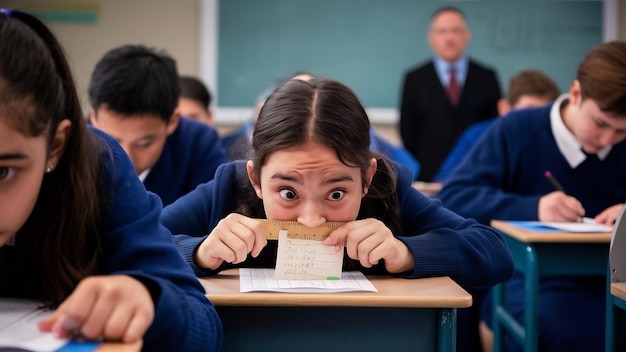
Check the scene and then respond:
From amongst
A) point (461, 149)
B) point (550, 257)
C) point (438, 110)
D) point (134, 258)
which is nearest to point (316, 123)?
point (134, 258)

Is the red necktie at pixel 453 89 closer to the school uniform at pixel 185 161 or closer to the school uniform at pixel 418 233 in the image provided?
the school uniform at pixel 185 161

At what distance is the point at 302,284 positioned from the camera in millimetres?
1547

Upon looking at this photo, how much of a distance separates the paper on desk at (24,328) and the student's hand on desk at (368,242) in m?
0.67

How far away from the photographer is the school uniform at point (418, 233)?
5.47 feet

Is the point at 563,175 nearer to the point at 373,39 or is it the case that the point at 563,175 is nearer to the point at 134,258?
the point at 134,258

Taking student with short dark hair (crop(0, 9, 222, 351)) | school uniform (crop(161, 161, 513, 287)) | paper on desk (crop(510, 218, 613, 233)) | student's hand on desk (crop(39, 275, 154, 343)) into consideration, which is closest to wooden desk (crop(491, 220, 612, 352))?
paper on desk (crop(510, 218, 613, 233))

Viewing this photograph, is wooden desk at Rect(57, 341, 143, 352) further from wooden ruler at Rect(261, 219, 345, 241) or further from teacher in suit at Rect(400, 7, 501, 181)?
teacher in suit at Rect(400, 7, 501, 181)

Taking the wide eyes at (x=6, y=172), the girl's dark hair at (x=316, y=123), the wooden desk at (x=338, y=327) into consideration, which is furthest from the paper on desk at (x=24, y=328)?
the girl's dark hair at (x=316, y=123)

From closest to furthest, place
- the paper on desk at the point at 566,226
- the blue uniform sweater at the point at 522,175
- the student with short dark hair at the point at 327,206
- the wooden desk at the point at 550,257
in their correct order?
the student with short dark hair at the point at 327,206 < the wooden desk at the point at 550,257 < the paper on desk at the point at 566,226 < the blue uniform sweater at the point at 522,175

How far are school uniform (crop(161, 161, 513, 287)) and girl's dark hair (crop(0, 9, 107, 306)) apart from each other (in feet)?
1.73

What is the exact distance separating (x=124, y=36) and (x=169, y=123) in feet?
11.9

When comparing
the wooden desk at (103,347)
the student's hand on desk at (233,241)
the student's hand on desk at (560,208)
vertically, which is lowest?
the student's hand on desk at (560,208)

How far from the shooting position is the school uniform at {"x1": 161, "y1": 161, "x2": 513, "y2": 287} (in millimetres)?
1668

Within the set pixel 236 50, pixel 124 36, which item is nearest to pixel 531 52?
pixel 236 50
